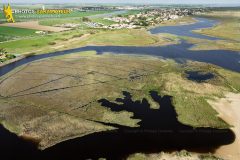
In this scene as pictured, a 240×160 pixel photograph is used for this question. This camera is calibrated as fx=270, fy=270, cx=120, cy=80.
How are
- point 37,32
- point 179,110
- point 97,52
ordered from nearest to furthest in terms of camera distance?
1. point 179,110
2. point 97,52
3. point 37,32

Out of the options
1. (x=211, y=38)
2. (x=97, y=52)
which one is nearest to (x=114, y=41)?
(x=97, y=52)

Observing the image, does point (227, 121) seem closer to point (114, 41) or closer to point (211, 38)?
point (114, 41)

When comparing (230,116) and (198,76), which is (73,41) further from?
(230,116)

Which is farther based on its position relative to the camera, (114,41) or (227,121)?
(114,41)

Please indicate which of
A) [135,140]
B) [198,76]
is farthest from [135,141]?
[198,76]

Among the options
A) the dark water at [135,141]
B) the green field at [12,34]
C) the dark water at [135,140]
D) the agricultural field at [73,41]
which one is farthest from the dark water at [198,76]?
the green field at [12,34]

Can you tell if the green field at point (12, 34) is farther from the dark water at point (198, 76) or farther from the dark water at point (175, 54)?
the dark water at point (198, 76)
